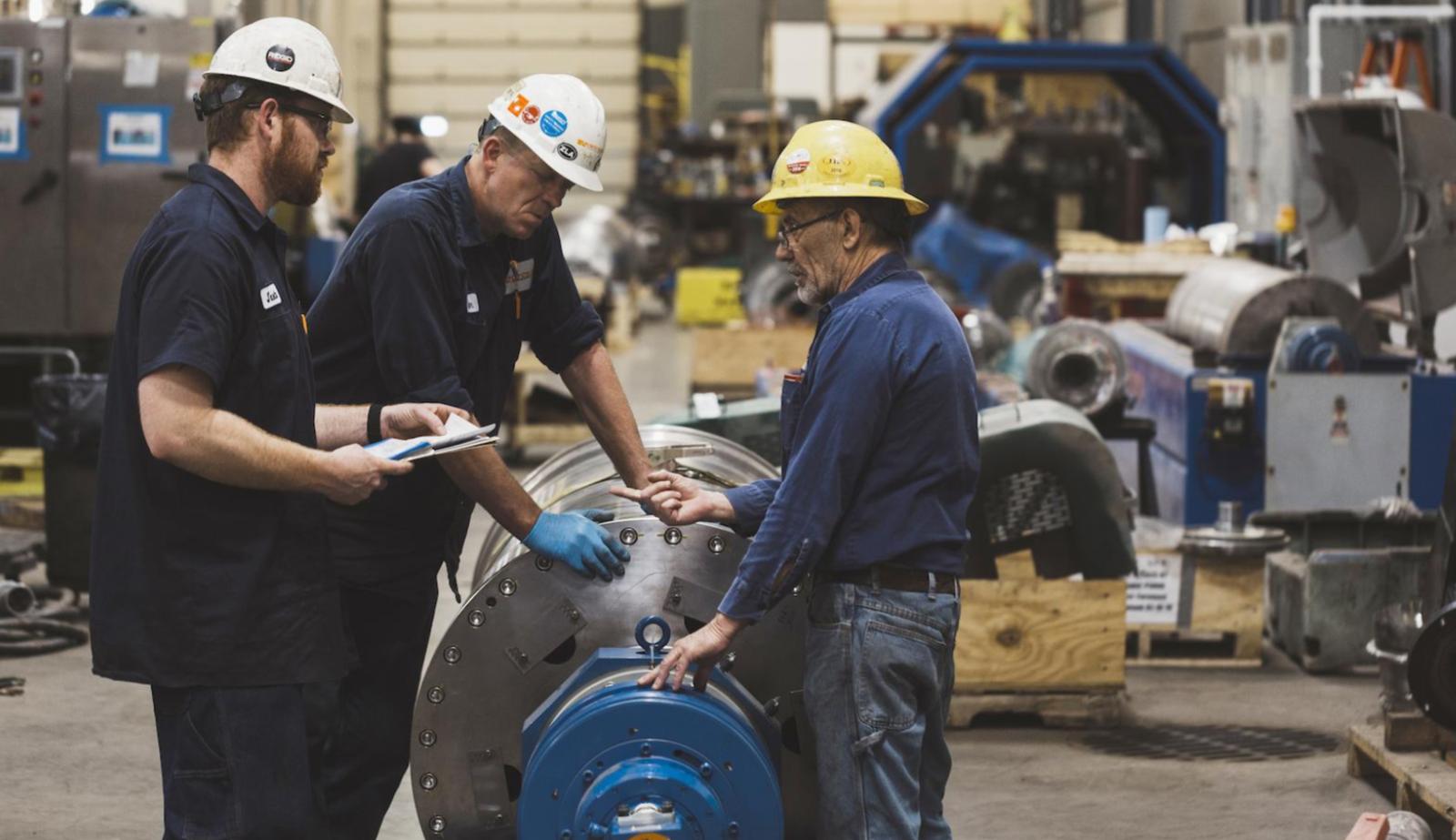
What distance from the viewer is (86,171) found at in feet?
27.9

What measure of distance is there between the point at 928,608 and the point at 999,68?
841 cm

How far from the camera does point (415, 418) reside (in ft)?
10.6

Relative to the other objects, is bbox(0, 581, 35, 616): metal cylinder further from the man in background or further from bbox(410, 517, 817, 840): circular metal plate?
the man in background

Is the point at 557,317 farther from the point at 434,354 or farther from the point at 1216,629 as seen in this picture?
the point at 1216,629

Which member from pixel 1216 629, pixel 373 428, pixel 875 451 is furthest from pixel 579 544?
pixel 1216 629

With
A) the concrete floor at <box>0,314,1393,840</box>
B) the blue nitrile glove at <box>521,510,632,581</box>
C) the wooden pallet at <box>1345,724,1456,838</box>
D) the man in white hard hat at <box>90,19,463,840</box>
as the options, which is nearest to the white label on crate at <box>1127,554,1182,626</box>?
the concrete floor at <box>0,314,1393,840</box>

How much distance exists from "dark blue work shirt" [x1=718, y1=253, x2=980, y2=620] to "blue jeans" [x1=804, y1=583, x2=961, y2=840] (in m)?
0.08

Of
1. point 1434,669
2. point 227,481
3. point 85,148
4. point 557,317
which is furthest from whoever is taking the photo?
point 85,148

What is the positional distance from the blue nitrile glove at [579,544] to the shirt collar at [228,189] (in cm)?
73

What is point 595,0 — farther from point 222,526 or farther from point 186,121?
point 222,526

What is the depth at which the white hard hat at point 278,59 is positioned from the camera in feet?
9.70

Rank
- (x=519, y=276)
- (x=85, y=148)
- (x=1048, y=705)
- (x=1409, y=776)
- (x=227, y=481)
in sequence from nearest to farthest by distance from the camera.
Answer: (x=227, y=481) < (x=519, y=276) < (x=1409, y=776) < (x=1048, y=705) < (x=85, y=148)

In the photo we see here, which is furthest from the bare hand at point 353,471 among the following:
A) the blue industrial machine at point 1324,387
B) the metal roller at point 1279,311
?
the metal roller at point 1279,311

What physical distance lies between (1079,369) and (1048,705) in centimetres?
179
